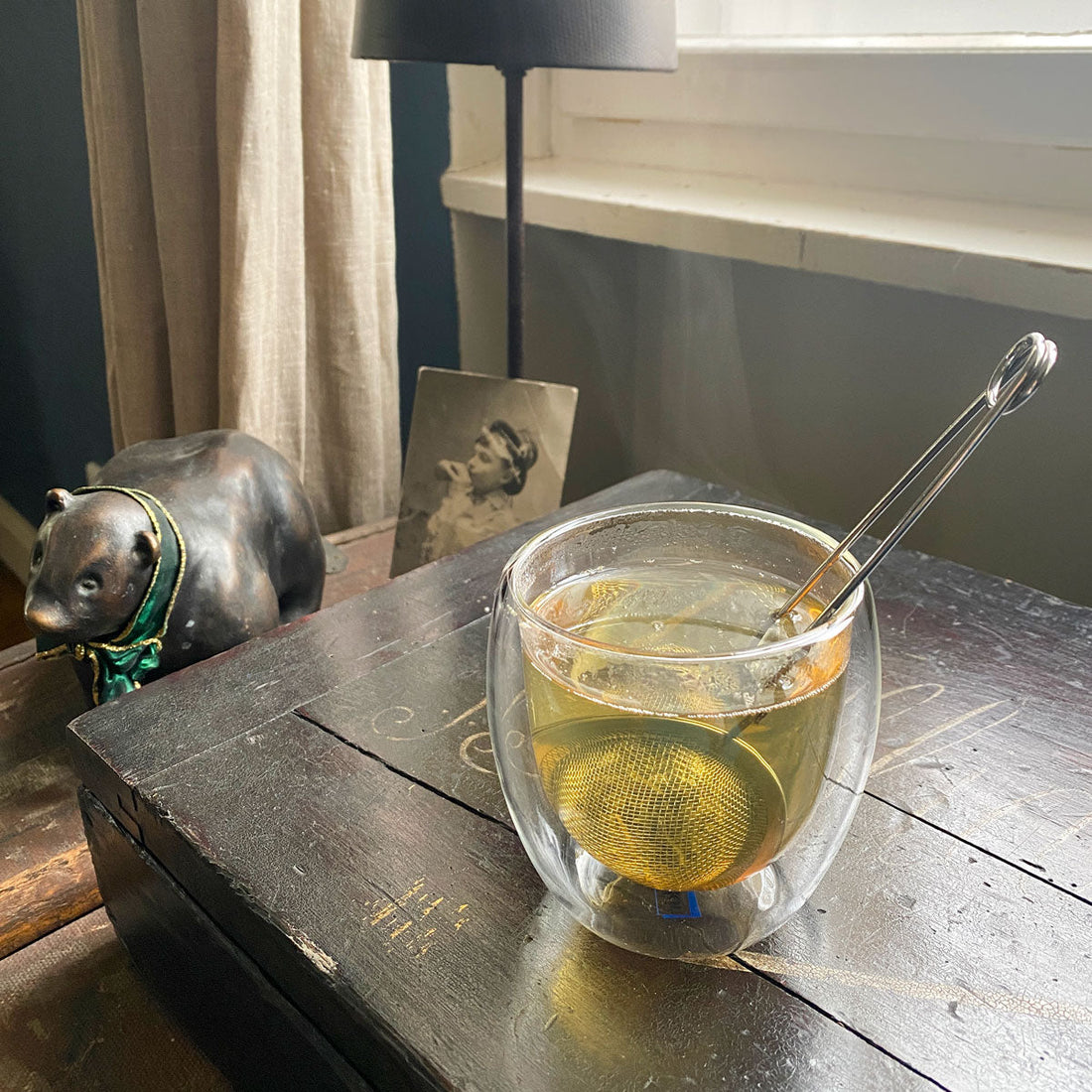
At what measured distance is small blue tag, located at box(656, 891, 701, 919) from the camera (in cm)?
41

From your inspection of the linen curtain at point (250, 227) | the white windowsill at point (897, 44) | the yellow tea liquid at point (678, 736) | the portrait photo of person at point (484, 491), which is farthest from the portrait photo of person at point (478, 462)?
the yellow tea liquid at point (678, 736)

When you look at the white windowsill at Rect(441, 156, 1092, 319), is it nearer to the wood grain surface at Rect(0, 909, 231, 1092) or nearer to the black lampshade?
the black lampshade

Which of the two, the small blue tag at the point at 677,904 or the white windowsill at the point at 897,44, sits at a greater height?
the white windowsill at the point at 897,44

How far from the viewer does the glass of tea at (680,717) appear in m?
0.36

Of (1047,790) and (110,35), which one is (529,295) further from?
(1047,790)

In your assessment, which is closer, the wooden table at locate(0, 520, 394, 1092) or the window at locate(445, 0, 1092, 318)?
the wooden table at locate(0, 520, 394, 1092)

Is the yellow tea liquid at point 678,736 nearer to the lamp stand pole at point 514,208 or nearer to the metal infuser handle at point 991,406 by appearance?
the metal infuser handle at point 991,406

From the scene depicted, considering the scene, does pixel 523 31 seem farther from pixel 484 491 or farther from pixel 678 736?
pixel 678 736

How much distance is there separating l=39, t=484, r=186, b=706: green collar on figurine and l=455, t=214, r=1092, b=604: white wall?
625 millimetres

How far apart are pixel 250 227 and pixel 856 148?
586 millimetres

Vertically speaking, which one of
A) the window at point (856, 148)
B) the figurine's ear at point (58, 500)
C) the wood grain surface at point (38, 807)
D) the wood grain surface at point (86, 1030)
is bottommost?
the wood grain surface at point (86, 1030)

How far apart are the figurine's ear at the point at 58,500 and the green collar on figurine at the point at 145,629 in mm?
22

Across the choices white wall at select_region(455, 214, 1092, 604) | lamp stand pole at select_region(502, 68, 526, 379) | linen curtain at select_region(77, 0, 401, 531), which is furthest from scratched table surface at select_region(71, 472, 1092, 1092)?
linen curtain at select_region(77, 0, 401, 531)

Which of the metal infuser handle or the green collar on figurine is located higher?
the metal infuser handle
